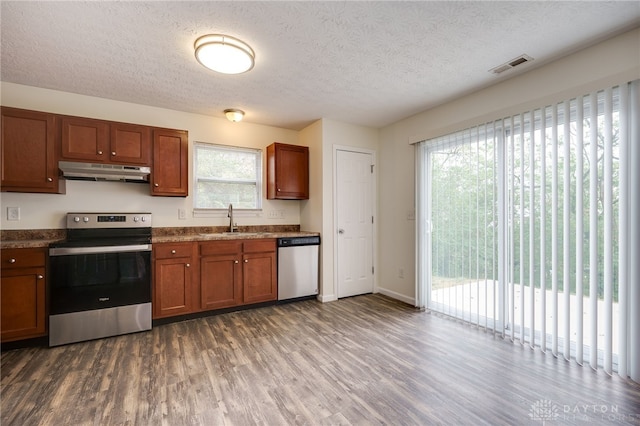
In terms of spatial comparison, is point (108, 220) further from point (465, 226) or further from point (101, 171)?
point (465, 226)

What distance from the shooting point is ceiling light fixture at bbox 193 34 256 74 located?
2.08 meters

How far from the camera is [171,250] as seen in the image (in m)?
3.04

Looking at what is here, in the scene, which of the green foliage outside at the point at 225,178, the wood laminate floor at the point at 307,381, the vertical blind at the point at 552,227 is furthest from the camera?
the green foliage outside at the point at 225,178

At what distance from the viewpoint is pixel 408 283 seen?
3.81 m

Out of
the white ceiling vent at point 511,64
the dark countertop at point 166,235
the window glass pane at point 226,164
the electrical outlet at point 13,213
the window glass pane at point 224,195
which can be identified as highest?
the white ceiling vent at point 511,64

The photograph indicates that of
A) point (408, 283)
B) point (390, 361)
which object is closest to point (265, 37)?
point (390, 361)

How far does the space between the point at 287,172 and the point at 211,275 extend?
1.72 m

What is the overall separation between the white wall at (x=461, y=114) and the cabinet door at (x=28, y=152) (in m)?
3.94

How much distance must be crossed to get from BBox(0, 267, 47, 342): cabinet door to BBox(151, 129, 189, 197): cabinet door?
1281 mm

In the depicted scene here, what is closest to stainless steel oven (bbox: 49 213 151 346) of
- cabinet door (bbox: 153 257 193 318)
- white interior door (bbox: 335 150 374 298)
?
cabinet door (bbox: 153 257 193 318)

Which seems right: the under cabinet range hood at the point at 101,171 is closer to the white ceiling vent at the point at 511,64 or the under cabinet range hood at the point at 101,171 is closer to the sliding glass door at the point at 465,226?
the sliding glass door at the point at 465,226

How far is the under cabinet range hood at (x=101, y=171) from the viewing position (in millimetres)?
2777

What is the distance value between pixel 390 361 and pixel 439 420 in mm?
667

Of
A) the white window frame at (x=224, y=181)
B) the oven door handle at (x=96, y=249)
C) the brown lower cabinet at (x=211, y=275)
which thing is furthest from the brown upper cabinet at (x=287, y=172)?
the oven door handle at (x=96, y=249)
